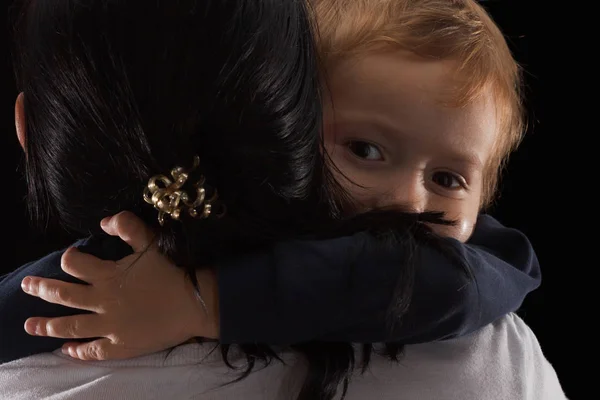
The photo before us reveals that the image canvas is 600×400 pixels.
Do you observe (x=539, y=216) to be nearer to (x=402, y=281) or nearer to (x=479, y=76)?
(x=479, y=76)

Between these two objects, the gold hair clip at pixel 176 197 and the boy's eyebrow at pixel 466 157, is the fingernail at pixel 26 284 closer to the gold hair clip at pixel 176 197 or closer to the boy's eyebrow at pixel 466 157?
the gold hair clip at pixel 176 197

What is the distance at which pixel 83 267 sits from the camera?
0.74 m

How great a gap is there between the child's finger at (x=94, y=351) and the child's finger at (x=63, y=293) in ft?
0.11

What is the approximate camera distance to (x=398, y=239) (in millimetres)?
767

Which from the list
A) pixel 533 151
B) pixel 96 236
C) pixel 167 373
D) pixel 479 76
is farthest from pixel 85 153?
pixel 533 151

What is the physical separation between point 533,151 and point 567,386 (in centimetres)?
46

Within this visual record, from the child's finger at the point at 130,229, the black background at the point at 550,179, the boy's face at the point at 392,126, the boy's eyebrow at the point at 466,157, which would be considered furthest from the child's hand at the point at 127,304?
the black background at the point at 550,179

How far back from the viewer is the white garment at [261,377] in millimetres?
738

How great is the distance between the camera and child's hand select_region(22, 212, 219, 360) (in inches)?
28.8

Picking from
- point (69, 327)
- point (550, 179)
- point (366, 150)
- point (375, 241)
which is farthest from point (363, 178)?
point (550, 179)

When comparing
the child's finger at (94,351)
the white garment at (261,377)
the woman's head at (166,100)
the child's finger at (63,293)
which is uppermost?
the woman's head at (166,100)

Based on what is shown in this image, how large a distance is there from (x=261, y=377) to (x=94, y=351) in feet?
0.54

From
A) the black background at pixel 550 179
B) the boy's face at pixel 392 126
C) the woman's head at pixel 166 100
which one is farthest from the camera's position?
the black background at pixel 550 179

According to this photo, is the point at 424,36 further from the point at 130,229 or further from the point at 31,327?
the point at 31,327
